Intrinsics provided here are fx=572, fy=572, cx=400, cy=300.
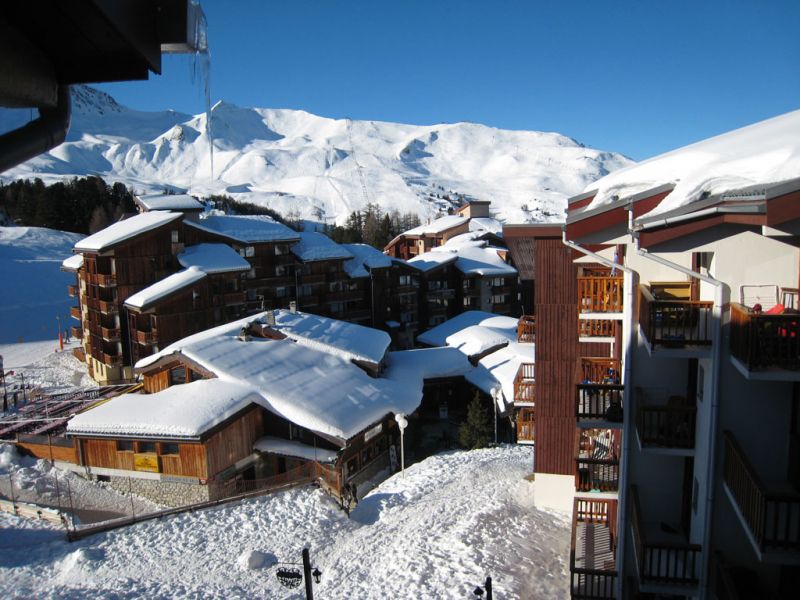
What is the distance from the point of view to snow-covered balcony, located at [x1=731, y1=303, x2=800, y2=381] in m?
5.90

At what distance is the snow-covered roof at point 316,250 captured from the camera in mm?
38844

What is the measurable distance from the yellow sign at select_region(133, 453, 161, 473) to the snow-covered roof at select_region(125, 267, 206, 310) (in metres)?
11.7

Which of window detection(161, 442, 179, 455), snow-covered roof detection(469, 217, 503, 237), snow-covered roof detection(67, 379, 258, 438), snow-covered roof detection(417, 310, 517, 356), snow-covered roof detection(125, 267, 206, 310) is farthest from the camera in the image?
snow-covered roof detection(469, 217, 503, 237)

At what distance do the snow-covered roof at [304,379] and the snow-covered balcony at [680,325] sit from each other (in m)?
12.8

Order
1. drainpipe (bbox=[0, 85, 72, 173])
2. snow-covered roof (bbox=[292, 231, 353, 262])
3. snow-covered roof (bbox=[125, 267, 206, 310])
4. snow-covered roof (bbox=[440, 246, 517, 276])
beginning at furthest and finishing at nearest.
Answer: snow-covered roof (bbox=[440, 246, 517, 276])
snow-covered roof (bbox=[292, 231, 353, 262])
snow-covered roof (bbox=[125, 267, 206, 310])
drainpipe (bbox=[0, 85, 72, 173])

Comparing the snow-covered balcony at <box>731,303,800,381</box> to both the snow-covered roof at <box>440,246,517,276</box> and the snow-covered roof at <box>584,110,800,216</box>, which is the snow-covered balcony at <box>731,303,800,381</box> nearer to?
the snow-covered roof at <box>584,110,800,216</box>

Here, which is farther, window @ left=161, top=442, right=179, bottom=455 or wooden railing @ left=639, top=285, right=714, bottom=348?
window @ left=161, top=442, right=179, bottom=455

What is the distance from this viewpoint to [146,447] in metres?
18.5

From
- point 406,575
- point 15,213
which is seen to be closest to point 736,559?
point 406,575

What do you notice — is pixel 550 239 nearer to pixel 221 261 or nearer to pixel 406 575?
pixel 406 575

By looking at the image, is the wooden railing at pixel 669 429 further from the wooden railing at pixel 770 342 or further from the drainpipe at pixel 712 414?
the wooden railing at pixel 770 342

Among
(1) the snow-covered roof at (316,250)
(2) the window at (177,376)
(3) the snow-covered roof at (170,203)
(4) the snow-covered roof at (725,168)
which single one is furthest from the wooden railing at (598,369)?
(3) the snow-covered roof at (170,203)

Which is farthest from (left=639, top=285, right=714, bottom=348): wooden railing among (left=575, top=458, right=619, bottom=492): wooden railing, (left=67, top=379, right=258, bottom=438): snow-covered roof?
(left=67, top=379, right=258, bottom=438): snow-covered roof

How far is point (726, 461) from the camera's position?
22.2 ft
